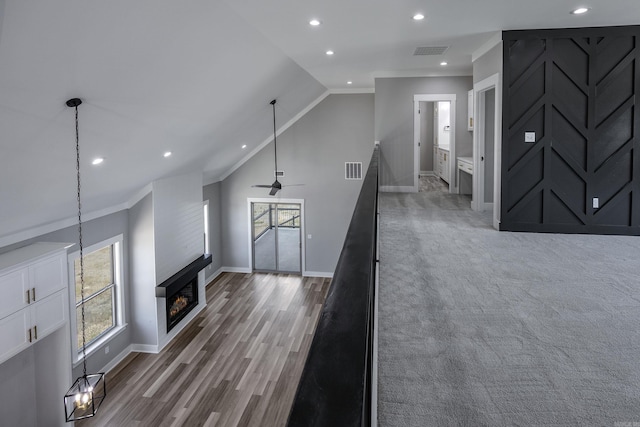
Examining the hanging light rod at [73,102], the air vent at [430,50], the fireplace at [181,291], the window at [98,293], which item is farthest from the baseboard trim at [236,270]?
the hanging light rod at [73,102]

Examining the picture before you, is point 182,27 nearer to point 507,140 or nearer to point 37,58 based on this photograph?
point 37,58

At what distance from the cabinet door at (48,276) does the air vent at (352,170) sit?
769cm

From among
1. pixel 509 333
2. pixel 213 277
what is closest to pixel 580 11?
pixel 509 333

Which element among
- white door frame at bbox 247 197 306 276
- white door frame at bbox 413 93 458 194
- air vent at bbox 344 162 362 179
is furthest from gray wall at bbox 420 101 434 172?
white door frame at bbox 413 93 458 194

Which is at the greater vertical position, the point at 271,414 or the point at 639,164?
the point at 639,164

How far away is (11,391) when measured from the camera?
5.71 meters

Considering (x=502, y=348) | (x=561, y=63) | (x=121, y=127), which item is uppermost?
(x=561, y=63)

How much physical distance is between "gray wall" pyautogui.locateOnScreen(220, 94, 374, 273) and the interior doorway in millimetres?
278

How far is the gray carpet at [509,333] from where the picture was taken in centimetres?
176

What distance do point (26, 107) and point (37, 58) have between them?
563mm

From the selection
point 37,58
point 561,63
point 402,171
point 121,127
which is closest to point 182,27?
point 37,58

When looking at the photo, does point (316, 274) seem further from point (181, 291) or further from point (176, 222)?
point (176, 222)

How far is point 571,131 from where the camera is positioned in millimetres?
5039

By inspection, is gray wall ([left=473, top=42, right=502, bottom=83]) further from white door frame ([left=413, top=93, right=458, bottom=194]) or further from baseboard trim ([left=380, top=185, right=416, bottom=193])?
baseboard trim ([left=380, top=185, right=416, bottom=193])
